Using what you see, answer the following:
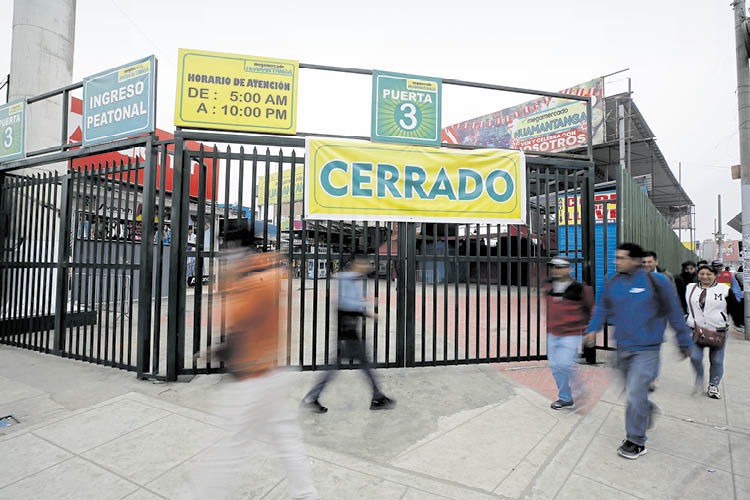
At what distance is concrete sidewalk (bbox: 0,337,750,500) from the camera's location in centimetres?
257

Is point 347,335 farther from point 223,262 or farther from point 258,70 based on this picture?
point 258,70

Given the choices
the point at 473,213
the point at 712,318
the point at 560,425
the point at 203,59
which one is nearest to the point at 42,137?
the point at 203,59

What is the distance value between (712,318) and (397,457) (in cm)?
423

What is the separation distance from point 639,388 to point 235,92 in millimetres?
5385

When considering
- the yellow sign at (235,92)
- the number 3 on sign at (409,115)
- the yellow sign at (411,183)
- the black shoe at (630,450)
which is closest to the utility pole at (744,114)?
the yellow sign at (411,183)

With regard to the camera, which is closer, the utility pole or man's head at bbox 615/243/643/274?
man's head at bbox 615/243/643/274

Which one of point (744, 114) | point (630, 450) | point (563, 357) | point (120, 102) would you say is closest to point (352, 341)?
point (563, 357)

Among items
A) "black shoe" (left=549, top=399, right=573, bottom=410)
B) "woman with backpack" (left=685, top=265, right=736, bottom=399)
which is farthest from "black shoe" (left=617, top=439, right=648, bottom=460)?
"woman with backpack" (left=685, top=265, right=736, bottom=399)

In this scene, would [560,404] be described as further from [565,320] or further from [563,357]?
[565,320]

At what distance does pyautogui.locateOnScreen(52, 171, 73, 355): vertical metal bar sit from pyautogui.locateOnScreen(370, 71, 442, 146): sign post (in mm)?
4823

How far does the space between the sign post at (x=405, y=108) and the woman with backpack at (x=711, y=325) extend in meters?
3.85

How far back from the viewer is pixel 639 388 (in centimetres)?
302

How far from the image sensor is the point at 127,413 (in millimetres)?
3670

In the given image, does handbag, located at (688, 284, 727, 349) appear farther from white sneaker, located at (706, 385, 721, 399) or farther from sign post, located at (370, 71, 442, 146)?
sign post, located at (370, 71, 442, 146)
